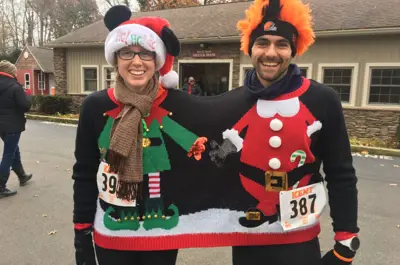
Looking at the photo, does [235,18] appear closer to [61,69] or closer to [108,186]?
[61,69]

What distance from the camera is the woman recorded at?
63.3 inches

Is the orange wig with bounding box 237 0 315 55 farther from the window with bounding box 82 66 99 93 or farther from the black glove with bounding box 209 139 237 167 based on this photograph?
the window with bounding box 82 66 99 93

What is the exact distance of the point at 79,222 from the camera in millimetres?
1746

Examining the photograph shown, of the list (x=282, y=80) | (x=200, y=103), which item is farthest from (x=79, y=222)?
(x=282, y=80)

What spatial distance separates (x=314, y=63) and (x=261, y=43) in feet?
36.1

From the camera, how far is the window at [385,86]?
10695 mm

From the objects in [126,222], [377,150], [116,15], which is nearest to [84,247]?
[126,222]

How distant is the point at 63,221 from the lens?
13.5 ft

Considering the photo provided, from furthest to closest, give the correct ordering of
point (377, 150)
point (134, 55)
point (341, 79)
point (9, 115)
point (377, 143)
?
1. point (341, 79)
2. point (377, 143)
3. point (377, 150)
4. point (9, 115)
5. point (134, 55)

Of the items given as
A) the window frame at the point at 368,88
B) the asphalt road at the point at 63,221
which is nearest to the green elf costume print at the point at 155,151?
the asphalt road at the point at 63,221

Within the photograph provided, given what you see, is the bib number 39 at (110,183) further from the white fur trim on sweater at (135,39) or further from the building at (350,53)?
the building at (350,53)

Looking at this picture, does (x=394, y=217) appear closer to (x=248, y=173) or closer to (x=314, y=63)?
(x=248, y=173)

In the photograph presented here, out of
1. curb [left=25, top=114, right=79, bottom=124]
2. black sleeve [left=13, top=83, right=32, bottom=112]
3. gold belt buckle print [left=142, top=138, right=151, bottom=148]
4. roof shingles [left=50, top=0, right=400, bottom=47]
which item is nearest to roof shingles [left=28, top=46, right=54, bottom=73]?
roof shingles [left=50, top=0, right=400, bottom=47]

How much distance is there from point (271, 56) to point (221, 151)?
49 cm
